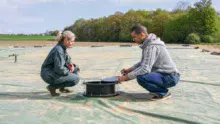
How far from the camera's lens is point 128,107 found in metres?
3.92

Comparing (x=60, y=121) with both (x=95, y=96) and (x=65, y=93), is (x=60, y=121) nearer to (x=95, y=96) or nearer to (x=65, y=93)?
(x=95, y=96)

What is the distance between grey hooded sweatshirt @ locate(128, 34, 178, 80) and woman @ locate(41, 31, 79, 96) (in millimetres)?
884

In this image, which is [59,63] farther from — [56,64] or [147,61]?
[147,61]

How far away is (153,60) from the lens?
4102 millimetres

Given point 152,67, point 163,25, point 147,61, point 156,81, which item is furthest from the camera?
point 163,25

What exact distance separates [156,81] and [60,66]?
1.20 metres

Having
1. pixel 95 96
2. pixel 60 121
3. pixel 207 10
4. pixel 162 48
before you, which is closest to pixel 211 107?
pixel 162 48

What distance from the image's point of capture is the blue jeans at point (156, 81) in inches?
164

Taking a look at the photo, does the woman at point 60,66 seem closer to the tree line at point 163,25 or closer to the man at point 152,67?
the man at point 152,67

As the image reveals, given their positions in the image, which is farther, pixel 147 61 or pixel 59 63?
pixel 59 63

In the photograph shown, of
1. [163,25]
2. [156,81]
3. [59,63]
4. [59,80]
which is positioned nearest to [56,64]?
[59,63]

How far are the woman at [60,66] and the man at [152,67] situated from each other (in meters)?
0.74

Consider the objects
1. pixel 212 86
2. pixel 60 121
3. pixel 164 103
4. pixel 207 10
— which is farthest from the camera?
pixel 207 10

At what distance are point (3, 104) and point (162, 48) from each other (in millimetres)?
2027
